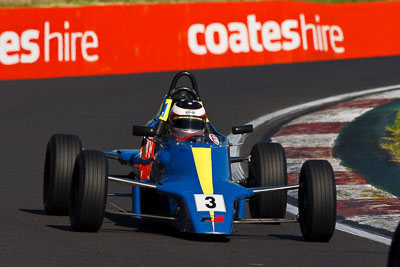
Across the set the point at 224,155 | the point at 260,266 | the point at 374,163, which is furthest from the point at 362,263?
the point at 374,163

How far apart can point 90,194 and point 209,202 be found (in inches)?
37.5

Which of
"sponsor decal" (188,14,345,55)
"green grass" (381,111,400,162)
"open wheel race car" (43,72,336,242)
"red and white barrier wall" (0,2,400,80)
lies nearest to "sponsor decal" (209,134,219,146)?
"open wheel race car" (43,72,336,242)

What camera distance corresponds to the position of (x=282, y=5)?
22344 millimetres

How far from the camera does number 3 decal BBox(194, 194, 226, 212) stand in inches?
328

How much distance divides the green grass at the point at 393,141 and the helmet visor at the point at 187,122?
3.85 metres

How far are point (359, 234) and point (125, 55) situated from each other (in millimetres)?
12591

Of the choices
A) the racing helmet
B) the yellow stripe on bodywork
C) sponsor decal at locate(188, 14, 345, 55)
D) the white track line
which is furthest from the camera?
sponsor decal at locate(188, 14, 345, 55)

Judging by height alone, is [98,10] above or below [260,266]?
above

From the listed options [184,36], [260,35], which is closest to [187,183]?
[184,36]

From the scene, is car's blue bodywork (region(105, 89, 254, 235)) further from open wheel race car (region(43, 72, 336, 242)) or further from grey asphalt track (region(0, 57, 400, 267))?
grey asphalt track (region(0, 57, 400, 267))

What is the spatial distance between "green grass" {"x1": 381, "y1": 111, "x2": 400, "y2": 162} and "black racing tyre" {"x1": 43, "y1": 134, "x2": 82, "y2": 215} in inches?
185

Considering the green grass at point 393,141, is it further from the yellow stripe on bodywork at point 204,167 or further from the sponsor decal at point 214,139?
the yellow stripe on bodywork at point 204,167

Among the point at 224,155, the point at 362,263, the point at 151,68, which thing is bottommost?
the point at 362,263

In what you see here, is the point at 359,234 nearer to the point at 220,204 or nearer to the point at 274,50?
the point at 220,204
